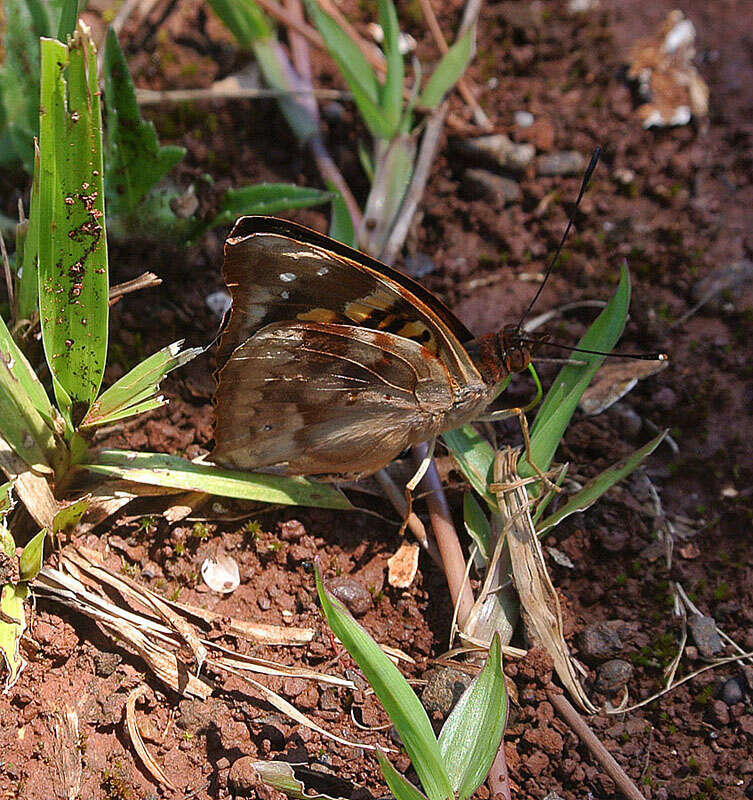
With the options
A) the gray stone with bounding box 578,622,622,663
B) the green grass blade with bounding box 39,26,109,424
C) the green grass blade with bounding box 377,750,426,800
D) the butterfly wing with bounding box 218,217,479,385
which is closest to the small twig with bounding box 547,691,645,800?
the gray stone with bounding box 578,622,622,663

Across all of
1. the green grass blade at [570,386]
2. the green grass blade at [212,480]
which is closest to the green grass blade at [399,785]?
the green grass blade at [212,480]

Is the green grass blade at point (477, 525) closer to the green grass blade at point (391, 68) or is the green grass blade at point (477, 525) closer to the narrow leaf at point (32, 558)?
the narrow leaf at point (32, 558)

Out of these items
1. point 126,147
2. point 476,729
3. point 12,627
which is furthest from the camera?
point 126,147

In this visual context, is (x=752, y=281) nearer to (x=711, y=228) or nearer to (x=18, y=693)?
(x=711, y=228)

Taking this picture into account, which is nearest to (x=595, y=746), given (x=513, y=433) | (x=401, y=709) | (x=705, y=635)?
(x=705, y=635)

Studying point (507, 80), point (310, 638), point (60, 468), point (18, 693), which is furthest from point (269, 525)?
point (507, 80)

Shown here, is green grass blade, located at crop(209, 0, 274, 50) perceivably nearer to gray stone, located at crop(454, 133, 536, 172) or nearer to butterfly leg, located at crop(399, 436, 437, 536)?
gray stone, located at crop(454, 133, 536, 172)

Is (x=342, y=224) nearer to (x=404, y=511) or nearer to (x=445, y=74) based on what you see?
(x=445, y=74)
